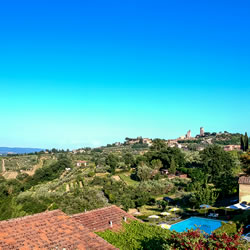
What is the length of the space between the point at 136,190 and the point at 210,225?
14735 millimetres

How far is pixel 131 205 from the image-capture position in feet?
103

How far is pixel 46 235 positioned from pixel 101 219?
3681 millimetres

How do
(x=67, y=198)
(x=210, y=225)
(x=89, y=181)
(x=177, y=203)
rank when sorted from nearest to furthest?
(x=210, y=225)
(x=67, y=198)
(x=177, y=203)
(x=89, y=181)

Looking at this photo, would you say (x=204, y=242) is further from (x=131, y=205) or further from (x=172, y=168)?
(x=172, y=168)

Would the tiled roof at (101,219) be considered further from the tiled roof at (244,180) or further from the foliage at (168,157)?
the foliage at (168,157)

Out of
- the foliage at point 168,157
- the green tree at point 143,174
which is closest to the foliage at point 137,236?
the green tree at point 143,174

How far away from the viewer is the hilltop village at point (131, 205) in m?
10.0

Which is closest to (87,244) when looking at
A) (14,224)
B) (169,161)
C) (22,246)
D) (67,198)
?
(22,246)

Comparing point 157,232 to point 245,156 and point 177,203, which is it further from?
point 177,203

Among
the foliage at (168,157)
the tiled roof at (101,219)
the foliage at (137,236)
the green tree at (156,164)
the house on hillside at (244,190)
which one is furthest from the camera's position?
the foliage at (168,157)

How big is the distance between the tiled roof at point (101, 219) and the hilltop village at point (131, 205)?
1.9 inches

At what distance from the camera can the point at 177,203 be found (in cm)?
3347

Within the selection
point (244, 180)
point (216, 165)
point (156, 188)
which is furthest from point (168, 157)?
point (244, 180)

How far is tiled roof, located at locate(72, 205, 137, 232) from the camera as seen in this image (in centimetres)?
1241
